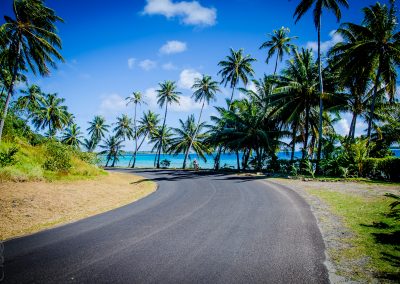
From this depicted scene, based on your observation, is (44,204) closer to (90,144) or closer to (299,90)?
(299,90)

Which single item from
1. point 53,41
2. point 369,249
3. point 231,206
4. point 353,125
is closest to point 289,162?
point 353,125

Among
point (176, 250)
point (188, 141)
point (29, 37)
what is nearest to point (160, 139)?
point (188, 141)

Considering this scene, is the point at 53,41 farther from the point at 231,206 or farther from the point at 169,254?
the point at 169,254

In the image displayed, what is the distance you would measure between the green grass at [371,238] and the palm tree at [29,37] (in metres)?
23.7

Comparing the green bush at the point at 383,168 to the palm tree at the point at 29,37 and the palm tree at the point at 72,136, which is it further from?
the palm tree at the point at 72,136

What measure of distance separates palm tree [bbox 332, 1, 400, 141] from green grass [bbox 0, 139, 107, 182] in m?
24.0

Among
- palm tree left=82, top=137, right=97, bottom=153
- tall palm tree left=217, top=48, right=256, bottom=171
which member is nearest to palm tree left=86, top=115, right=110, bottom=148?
palm tree left=82, top=137, right=97, bottom=153

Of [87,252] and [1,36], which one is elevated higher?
[1,36]

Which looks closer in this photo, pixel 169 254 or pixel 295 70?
pixel 169 254

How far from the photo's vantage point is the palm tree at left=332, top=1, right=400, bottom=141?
741 inches

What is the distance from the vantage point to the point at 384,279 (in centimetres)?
377

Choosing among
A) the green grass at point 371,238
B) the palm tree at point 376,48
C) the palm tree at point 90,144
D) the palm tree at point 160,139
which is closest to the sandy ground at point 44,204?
the green grass at point 371,238

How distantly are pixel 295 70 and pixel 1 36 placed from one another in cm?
2707

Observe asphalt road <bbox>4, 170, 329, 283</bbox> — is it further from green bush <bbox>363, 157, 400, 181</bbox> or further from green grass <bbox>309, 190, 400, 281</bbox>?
green bush <bbox>363, 157, 400, 181</bbox>
